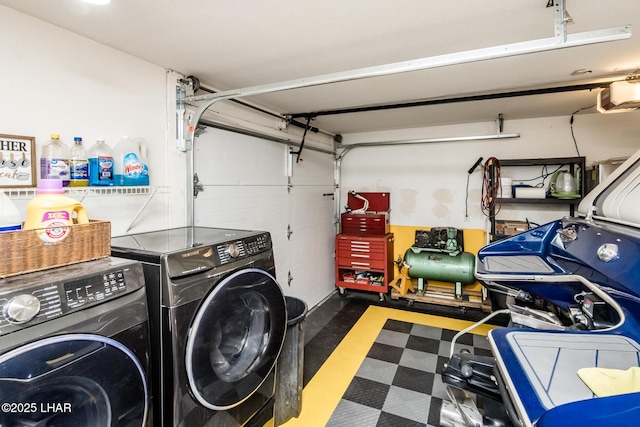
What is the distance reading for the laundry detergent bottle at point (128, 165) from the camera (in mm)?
1695

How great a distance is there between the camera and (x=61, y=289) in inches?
36.2

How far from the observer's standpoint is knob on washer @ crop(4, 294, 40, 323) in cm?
79

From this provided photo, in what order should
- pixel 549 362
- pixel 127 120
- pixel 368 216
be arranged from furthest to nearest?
pixel 368 216 < pixel 127 120 < pixel 549 362

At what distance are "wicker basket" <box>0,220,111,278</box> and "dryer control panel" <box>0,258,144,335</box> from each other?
0.03 metres

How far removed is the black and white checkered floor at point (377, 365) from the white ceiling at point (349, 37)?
2.36 metres

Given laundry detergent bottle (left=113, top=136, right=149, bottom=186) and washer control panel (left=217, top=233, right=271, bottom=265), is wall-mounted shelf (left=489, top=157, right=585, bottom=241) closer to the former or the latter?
washer control panel (left=217, top=233, right=271, bottom=265)

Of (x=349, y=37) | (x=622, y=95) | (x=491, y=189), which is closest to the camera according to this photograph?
(x=349, y=37)

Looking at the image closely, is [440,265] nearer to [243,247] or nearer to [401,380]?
[401,380]

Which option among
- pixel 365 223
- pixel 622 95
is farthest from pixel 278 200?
pixel 622 95

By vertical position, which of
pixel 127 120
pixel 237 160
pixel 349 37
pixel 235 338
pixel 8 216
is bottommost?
pixel 235 338

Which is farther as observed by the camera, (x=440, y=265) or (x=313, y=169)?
(x=313, y=169)

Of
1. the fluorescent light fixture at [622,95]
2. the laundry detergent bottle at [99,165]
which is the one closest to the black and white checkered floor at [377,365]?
the laundry detergent bottle at [99,165]

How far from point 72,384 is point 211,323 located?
0.55m

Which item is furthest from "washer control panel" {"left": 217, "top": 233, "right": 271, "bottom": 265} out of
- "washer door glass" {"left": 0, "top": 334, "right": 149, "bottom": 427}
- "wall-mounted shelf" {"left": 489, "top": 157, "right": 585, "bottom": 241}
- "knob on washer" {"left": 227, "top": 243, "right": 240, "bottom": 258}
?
"wall-mounted shelf" {"left": 489, "top": 157, "right": 585, "bottom": 241}
